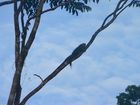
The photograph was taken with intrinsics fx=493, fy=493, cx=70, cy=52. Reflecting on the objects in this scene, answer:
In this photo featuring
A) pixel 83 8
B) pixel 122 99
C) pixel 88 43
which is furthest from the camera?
pixel 122 99

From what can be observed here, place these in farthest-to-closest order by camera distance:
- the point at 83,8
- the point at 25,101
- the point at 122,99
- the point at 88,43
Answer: the point at 122,99 → the point at 83,8 → the point at 88,43 → the point at 25,101

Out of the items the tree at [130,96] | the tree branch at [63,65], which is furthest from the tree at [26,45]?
the tree at [130,96]

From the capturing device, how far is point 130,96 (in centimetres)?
4591

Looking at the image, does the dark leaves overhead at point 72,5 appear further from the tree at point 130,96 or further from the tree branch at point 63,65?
the tree at point 130,96

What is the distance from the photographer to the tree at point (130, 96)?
149ft

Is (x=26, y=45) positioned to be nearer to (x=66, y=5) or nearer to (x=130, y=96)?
(x=66, y=5)

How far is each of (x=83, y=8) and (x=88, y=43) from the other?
2370 millimetres

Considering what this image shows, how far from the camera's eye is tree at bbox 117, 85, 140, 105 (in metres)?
45.6

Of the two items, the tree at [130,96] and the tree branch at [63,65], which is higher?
→ the tree at [130,96]

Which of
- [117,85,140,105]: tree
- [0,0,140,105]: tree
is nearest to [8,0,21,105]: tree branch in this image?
[0,0,140,105]: tree

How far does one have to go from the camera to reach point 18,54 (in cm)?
1379

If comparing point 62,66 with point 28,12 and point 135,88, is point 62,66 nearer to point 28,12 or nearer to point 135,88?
point 28,12

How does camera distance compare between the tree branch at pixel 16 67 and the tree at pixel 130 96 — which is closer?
the tree branch at pixel 16 67

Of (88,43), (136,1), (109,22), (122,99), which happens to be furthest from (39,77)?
(122,99)
